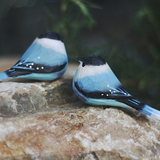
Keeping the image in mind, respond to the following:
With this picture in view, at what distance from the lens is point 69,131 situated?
674mm

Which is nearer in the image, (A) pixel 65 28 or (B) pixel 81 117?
(B) pixel 81 117

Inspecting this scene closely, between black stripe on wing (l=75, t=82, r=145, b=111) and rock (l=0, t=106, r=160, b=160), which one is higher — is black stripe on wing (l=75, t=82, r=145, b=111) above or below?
above

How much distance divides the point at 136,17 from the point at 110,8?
4.35ft

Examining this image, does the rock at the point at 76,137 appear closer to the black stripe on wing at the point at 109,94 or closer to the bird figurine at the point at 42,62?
the black stripe on wing at the point at 109,94

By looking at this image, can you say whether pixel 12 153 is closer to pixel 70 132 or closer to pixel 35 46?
pixel 70 132

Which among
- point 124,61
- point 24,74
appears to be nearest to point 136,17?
point 124,61

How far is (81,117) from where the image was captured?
28.7 inches

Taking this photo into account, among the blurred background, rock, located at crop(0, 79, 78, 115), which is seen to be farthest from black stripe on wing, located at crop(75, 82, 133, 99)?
the blurred background

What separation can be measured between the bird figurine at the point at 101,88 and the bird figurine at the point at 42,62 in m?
0.18

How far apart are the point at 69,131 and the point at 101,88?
214mm

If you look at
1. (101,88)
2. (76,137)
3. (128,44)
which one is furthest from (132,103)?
(128,44)

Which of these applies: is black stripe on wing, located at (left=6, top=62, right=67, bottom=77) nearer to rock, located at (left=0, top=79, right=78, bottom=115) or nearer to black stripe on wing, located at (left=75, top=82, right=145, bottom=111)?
rock, located at (left=0, top=79, right=78, bottom=115)

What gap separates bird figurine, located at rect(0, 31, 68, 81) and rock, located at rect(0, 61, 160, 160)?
0.08m

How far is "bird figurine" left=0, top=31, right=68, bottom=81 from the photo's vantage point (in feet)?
2.89
